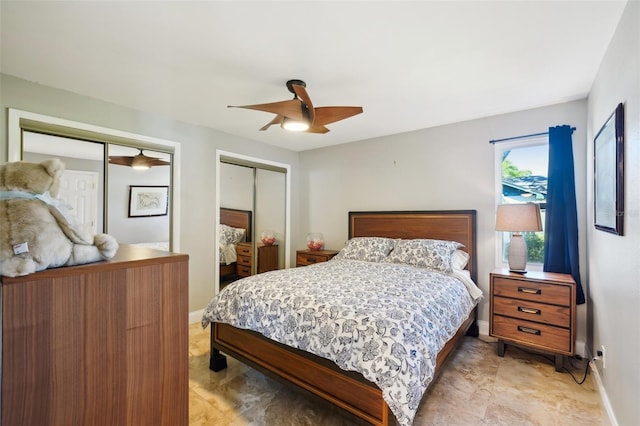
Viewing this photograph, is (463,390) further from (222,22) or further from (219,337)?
(222,22)

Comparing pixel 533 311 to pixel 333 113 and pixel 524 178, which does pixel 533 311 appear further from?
pixel 333 113

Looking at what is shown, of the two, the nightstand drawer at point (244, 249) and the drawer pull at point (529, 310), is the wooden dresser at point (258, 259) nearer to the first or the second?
the nightstand drawer at point (244, 249)

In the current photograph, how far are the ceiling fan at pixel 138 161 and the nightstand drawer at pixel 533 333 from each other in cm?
382

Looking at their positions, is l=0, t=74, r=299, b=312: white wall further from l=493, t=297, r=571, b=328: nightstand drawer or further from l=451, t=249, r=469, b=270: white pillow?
l=493, t=297, r=571, b=328: nightstand drawer

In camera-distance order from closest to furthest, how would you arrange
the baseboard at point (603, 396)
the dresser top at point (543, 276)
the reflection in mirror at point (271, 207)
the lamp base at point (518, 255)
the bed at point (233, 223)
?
the baseboard at point (603, 396) → the dresser top at point (543, 276) → the lamp base at point (518, 255) → the bed at point (233, 223) → the reflection in mirror at point (271, 207)

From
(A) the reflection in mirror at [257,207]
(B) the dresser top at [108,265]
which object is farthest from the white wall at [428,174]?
(B) the dresser top at [108,265]

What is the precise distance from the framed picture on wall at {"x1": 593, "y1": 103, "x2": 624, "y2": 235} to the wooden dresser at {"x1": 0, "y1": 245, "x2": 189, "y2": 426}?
7.15ft

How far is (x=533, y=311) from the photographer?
253cm

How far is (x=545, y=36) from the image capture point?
1.83 m

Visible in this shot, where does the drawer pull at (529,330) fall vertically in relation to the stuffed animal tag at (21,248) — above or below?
below

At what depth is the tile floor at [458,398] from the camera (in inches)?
72.7

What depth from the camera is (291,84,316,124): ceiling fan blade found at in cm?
208

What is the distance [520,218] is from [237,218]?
337cm

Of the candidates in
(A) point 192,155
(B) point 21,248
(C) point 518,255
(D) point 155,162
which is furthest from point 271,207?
(B) point 21,248
